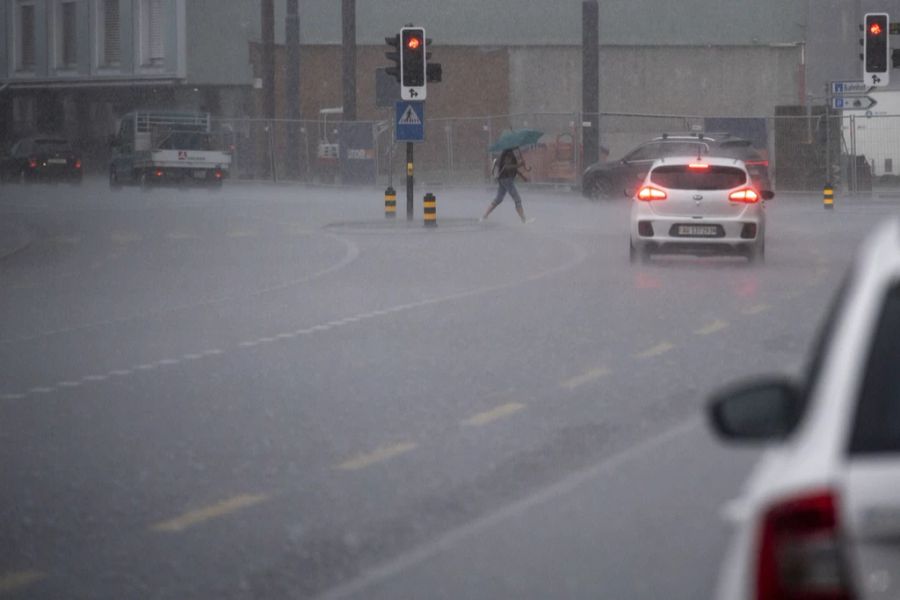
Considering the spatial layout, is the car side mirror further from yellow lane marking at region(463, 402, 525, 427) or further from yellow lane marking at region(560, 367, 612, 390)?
yellow lane marking at region(560, 367, 612, 390)

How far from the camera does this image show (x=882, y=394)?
3.37 m

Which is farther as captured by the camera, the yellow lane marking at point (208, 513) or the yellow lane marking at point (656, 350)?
the yellow lane marking at point (656, 350)

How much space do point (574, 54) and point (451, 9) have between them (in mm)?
5775

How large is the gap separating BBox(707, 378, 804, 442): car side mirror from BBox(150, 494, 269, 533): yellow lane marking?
4.35 metres

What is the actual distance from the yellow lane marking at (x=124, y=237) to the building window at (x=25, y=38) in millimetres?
44237

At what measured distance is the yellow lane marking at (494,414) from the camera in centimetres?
1091

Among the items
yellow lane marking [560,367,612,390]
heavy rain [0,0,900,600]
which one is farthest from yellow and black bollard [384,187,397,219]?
yellow lane marking [560,367,612,390]

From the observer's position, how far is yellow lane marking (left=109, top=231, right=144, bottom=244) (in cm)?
3103

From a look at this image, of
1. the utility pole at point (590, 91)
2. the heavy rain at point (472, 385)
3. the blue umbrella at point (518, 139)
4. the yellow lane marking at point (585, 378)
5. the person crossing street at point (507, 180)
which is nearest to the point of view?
the heavy rain at point (472, 385)

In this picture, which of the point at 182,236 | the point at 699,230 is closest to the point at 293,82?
the point at 182,236

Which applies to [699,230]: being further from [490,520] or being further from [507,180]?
[490,520]

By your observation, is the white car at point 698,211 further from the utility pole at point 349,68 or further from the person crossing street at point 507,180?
the utility pole at point 349,68

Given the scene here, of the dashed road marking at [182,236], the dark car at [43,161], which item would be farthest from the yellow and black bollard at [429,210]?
the dark car at [43,161]

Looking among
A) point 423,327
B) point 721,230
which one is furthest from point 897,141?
point 423,327
